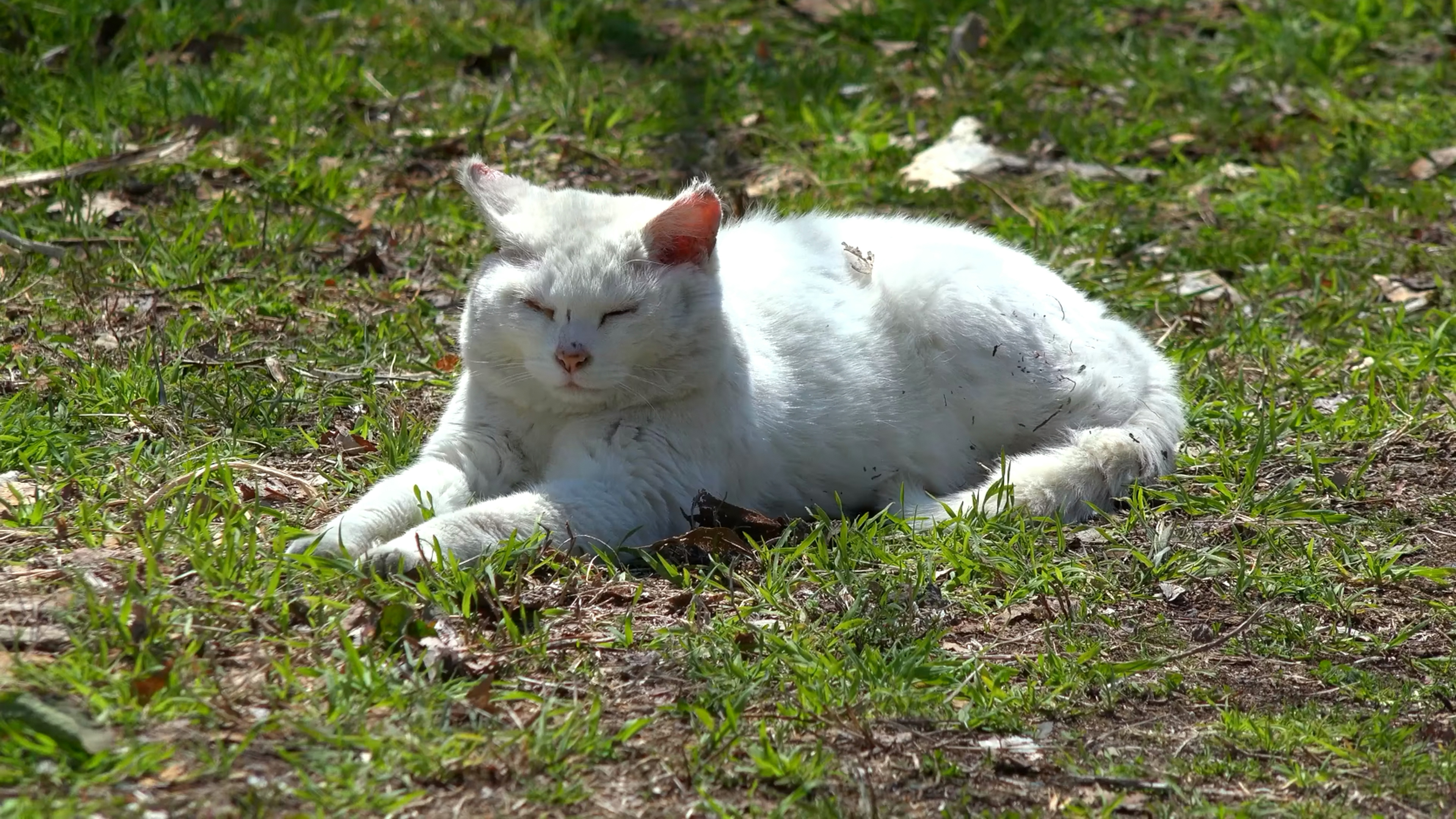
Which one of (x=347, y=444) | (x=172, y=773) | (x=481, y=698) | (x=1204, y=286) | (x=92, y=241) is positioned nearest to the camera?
(x=172, y=773)

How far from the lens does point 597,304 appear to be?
3.56m

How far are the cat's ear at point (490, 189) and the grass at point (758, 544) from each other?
77cm

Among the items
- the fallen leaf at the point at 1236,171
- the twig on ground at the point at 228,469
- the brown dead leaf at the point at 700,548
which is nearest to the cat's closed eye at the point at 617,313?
the brown dead leaf at the point at 700,548

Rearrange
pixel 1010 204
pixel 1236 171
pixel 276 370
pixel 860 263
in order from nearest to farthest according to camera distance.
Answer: pixel 860 263 < pixel 276 370 < pixel 1010 204 < pixel 1236 171

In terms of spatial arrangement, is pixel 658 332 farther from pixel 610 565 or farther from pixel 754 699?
pixel 754 699

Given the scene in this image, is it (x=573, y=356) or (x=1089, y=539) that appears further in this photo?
(x=1089, y=539)

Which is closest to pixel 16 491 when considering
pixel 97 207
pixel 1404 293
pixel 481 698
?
pixel 481 698

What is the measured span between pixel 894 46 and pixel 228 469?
16.0 ft

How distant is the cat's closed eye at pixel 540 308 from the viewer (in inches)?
141

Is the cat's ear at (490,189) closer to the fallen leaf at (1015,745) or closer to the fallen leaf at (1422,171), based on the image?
the fallen leaf at (1015,745)

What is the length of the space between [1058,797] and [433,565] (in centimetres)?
146

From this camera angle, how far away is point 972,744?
2.78m

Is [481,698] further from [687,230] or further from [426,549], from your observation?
[687,230]

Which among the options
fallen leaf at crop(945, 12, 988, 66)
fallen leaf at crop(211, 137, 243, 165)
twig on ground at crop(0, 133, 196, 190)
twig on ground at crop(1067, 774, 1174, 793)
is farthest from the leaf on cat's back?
fallen leaf at crop(945, 12, 988, 66)
